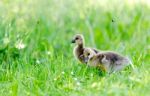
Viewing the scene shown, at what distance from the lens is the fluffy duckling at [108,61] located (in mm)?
6156

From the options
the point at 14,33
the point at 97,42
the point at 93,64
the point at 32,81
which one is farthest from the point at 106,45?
the point at 32,81

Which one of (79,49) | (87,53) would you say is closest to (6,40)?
(79,49)

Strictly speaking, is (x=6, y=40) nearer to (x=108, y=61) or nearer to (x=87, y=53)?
(x=87, y=53)

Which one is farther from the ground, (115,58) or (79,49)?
(79,49)

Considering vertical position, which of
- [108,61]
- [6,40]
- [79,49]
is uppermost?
[6,40]

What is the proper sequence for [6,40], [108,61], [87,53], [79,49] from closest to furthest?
[108,61], [87,53], [79,49], [6,40]

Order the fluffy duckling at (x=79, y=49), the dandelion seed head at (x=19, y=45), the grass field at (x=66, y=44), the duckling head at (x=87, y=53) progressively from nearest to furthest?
the grass field at (x=66, y=44) → the duckling head at (x=87, y=53) → the fluffy duckling at (x=79, y=49) → the dandelion seed head at (x=19, y=45)

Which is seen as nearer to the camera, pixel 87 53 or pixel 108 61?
pixel 108 61

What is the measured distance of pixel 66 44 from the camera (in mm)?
8891

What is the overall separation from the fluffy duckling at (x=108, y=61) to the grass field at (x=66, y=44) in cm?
7

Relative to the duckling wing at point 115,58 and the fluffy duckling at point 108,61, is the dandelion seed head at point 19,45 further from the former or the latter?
the duckling wing at point 115,58

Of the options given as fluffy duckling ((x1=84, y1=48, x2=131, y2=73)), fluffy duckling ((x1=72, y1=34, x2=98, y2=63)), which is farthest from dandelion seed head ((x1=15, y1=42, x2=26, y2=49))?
fluffy duckling ((x1=84, y1=48, x2=131, y2=73))

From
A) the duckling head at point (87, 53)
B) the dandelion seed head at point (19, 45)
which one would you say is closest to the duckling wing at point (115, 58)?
the duckling head at point (87, 53)

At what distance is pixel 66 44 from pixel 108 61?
107 inches
